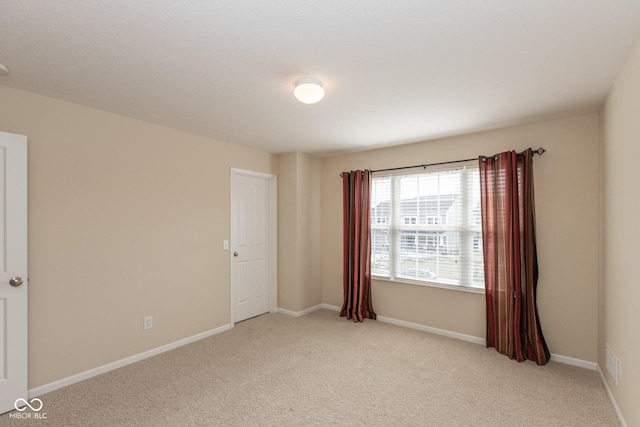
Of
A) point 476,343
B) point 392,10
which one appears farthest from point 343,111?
point 476,343

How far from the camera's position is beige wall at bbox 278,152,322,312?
14.7ft

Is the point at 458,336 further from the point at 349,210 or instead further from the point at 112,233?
the point at 112,233

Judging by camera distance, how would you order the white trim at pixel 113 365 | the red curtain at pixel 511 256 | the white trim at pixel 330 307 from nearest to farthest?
the white trim at pixel 113 365 → the red curtain at pixel 511 256 → the white trim at pixel 330 307

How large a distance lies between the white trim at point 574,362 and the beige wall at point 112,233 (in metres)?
3.62

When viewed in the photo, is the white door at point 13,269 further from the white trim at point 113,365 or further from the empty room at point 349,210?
the white trim at point 113,365

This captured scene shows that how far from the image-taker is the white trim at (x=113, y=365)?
2473 millimetres

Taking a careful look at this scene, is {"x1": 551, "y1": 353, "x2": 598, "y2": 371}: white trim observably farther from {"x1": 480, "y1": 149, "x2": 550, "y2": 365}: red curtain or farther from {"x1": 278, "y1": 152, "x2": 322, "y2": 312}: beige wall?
{"x1": 278, "y1": 152, "x2": 322, "y2": 312}: beige wall

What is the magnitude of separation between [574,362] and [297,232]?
331 cm

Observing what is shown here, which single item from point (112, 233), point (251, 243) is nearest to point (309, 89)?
point (112, 233)

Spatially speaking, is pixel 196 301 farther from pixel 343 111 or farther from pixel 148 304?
pixel 343 111

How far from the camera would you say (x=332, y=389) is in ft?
8.39

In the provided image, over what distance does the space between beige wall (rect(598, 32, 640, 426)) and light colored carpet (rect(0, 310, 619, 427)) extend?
0.46 metres

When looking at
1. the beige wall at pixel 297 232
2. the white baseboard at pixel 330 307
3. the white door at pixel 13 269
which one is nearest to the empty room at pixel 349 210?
the white door at pixel 13 269

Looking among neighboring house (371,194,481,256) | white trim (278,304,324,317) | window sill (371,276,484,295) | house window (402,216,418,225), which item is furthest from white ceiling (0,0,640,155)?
white trim (278,304,324,317)
